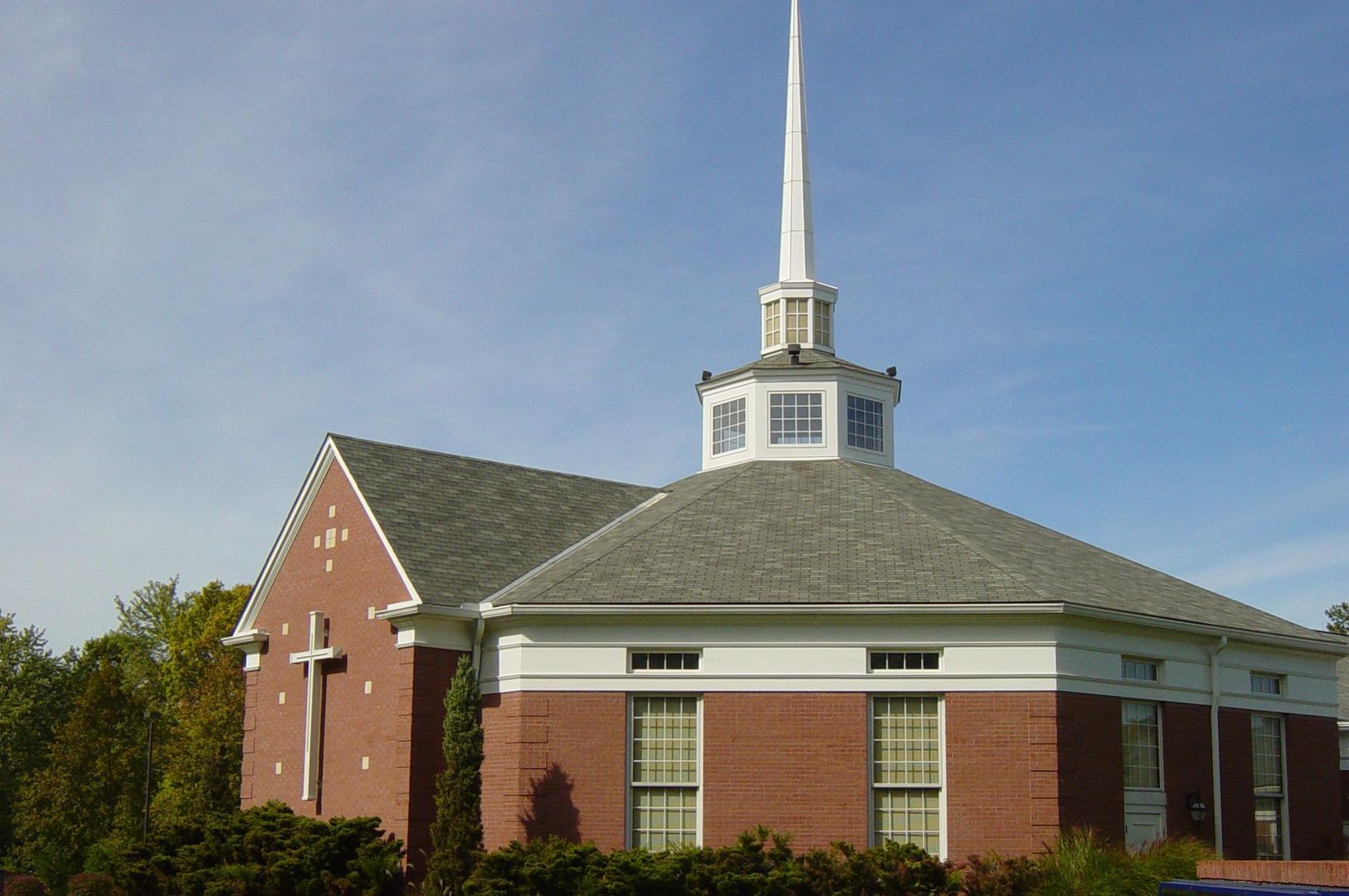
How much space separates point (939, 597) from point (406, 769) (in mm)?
9863

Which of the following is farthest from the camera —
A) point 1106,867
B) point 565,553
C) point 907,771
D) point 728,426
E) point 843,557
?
point 728,426

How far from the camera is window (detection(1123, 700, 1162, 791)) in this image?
985 inches

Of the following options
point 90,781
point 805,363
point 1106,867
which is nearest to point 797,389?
point 805,363

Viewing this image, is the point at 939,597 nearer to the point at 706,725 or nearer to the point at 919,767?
the point at 919,767

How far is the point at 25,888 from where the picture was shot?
38.6 meters

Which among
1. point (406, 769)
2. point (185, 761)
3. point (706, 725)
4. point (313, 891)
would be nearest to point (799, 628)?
point (706, 725)

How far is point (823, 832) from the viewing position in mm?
23500

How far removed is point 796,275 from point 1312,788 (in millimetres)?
15878

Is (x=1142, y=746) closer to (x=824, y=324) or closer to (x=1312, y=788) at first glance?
(x=1312, y=788)

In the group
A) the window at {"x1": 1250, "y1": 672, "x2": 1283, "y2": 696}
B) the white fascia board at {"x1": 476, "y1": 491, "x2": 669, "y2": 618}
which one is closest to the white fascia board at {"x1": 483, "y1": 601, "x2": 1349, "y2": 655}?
the white fascia board at {"x1": 476, "y1": 491, "x2": 669, "y2": 618}

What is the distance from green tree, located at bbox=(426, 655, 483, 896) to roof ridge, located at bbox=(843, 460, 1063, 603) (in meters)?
9.31

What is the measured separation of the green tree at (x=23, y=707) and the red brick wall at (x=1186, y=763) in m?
53.3

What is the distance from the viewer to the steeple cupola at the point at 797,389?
1262 inches

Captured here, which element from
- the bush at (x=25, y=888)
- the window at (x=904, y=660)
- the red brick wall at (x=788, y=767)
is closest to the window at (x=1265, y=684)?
the window at (x=904, y=660)
